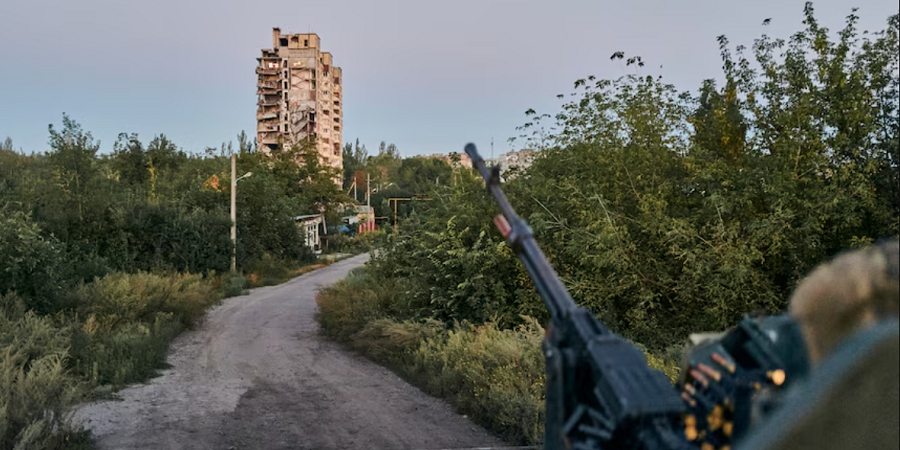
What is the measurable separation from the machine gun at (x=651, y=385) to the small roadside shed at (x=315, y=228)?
34780mm

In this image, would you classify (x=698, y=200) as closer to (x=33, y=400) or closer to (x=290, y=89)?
(x=33, y=400)

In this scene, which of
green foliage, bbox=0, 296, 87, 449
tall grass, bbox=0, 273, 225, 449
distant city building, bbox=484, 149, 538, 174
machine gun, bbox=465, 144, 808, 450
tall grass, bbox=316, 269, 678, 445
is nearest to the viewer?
machine gun, bbox=465, 144, 808, 450

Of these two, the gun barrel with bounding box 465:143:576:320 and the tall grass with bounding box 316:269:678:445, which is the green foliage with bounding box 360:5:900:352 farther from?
the gun barrel with bounding box 465:143:576:320

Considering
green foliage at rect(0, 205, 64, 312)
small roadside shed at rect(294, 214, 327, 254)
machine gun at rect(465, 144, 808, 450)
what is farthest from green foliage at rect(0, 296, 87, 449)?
small roadside shed at rect(294, 214, 327, 254)

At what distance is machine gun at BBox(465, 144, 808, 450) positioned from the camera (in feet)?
3.43

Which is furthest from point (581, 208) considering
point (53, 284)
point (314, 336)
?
point (53, 284)

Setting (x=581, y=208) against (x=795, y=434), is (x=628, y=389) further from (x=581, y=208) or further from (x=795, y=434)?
(x=581, y=208)

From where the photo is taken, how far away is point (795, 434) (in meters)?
0.69

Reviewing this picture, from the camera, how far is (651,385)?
1091 millimetres

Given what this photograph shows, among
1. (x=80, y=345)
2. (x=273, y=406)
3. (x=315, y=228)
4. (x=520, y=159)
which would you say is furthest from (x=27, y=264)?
(x=315, y=228)

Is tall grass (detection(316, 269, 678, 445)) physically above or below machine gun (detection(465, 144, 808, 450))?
below

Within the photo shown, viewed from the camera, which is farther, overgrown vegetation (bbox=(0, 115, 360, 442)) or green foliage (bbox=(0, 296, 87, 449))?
overgrown vegetation (bbox=(0, 115, 360, 442))

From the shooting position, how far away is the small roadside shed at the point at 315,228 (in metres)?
36.1

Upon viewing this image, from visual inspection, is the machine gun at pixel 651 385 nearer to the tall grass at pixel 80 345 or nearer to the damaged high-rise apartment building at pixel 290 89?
the tall grass at pixel 80 345
